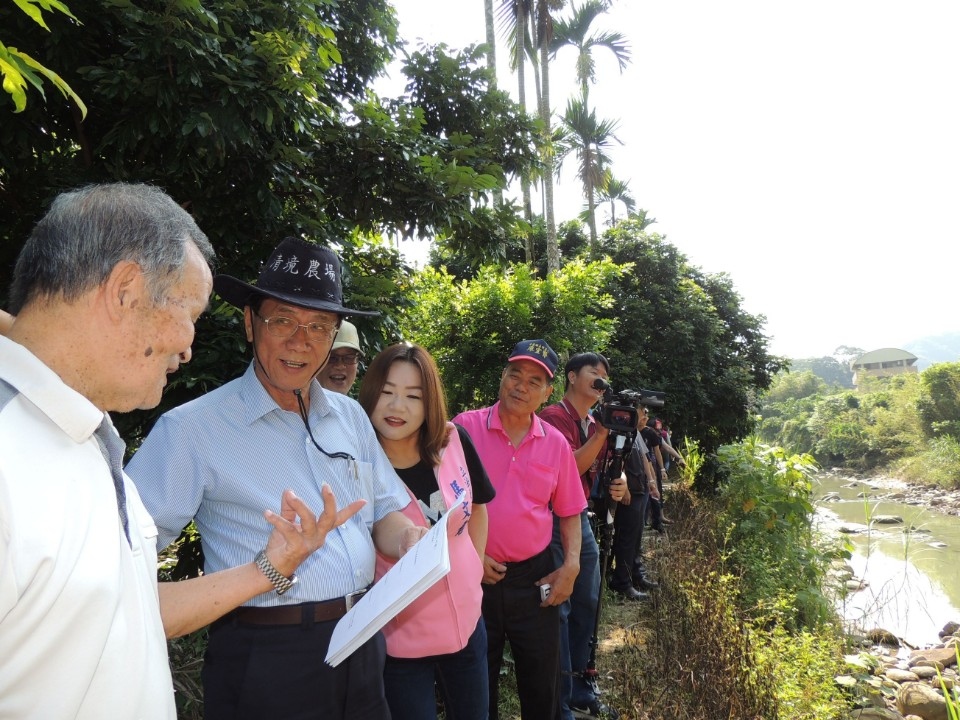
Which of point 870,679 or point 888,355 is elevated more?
point 888,355

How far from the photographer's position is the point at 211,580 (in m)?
1.28

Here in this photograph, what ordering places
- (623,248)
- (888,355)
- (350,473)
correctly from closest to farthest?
(350,473)
(623,248)
(888,355)

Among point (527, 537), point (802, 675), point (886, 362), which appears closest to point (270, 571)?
point (527, 537)

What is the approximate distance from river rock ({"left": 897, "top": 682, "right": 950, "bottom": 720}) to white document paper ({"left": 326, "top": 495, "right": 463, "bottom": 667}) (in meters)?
6.30

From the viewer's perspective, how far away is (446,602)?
77.4 inches

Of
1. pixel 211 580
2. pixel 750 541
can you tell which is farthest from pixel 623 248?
pixel 211 580

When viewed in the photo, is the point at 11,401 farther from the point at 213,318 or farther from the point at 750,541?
the point at 750,541

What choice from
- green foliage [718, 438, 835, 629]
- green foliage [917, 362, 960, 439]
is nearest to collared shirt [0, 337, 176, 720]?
green foliage [718, 438, 835, 629]

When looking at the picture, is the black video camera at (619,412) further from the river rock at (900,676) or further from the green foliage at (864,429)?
the green foliage at (864,429)

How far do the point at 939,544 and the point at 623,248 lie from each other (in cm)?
995

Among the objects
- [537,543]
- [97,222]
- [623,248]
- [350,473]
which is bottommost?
[537,543]

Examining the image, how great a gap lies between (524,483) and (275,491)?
136 cm

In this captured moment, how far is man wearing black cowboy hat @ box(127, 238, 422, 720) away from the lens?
1455 mm

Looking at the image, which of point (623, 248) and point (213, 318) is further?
point (623, 248)
